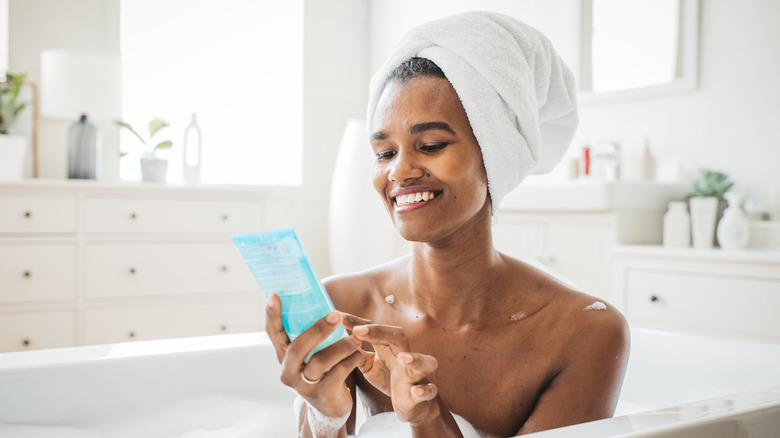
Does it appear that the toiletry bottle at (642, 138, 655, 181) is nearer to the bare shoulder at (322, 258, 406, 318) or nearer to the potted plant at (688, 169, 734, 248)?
the potted plant at (688, 169, 734, 248)

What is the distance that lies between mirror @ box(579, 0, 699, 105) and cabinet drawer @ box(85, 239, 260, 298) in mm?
1928

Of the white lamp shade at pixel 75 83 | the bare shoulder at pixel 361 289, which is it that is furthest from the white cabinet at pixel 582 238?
the white lamp shade at pixel 75 83

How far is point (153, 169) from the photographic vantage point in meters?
3.09

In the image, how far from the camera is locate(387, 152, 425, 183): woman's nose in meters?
0.90

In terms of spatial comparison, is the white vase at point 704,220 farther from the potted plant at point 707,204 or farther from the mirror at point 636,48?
the mirror at point 636,48

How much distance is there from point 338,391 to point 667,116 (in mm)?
2358

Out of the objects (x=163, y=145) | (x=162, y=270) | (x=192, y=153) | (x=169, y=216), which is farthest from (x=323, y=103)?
(x=162, y=270)

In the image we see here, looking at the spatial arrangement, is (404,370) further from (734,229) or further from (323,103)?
(323,103)

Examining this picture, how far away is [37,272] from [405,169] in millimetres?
2308

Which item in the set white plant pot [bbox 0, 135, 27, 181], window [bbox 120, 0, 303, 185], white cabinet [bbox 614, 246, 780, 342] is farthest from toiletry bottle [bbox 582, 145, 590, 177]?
white plant pot [bbox 0, 135, 27, 181]

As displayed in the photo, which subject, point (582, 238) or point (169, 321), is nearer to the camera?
point (582, 238)

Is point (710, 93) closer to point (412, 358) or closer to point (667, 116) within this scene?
point (667, 116)

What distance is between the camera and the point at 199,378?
1306 millimetres

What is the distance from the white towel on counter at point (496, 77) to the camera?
0.92 metres
